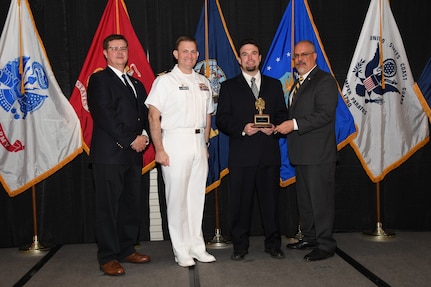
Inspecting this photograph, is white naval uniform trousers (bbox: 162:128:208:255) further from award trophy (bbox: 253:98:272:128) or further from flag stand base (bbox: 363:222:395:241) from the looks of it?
flag stand base (bbox: 363:222:395:241)

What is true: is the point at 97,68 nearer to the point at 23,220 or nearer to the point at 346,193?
the point at 23,220

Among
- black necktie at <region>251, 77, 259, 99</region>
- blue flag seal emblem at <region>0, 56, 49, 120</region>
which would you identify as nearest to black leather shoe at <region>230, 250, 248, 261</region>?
A: black necktie at <region>251, 77, 259, 99</region>

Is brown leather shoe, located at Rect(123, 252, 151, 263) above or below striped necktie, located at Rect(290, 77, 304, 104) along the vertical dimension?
below

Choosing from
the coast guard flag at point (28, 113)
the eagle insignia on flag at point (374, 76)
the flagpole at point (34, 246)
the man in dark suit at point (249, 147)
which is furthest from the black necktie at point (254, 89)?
the flagpole at point (34, 246)

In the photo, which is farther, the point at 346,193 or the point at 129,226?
the point at 346,193

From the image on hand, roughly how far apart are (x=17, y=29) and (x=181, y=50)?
1.80 m

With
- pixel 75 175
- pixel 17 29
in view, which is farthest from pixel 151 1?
pixel 75 175

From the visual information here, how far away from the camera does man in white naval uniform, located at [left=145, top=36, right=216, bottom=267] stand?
365 cm

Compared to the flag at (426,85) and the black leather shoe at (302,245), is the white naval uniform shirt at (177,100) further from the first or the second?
the flag at (426,85)

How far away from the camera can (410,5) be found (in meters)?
4.96

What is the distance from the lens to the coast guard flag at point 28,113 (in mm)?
4375

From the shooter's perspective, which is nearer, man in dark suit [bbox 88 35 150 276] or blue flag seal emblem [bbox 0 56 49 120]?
man in dark suit [bbox 88 35 150 276]

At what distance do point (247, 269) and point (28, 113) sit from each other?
2.50m

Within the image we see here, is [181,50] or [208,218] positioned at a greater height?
[181,50]
